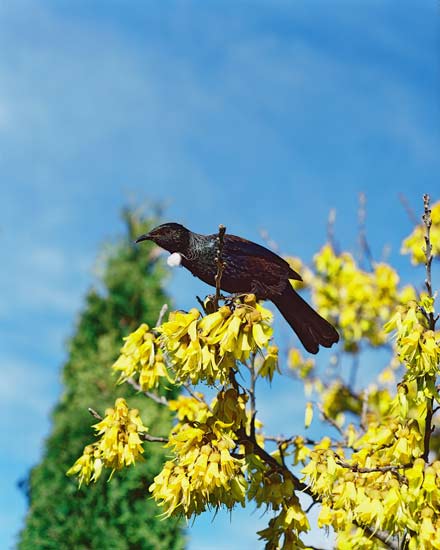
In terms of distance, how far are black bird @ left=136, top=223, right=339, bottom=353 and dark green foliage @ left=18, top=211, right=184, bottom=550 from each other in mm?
2866

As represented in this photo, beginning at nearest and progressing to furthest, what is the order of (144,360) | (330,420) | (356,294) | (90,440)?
1. (144,360)
2. (330,420)
3. (90,440)
4. (356,294)

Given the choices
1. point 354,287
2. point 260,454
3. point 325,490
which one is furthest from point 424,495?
point 354,287

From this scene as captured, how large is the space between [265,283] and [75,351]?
4.55m

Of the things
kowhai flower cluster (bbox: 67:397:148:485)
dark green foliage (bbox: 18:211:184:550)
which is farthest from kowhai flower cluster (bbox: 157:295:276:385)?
→ dark green foliage (bbox: 18:211:184:550)

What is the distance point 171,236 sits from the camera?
2.33m

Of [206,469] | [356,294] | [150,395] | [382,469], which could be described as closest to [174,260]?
[206,469]

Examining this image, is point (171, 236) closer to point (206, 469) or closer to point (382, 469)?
point (206, 469)

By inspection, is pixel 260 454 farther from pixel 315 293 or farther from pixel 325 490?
pixel 315 293

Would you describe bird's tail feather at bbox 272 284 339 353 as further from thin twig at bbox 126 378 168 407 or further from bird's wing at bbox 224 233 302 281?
thin twig at bbox 126 378 168 407

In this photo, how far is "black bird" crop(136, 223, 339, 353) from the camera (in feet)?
7.59

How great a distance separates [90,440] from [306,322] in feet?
12.7

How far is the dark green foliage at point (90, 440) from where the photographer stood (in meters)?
5.36

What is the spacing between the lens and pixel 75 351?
6.55 m

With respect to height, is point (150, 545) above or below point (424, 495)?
above
